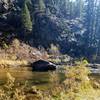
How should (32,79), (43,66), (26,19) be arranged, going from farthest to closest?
(26,19), (43,66), (32,79)

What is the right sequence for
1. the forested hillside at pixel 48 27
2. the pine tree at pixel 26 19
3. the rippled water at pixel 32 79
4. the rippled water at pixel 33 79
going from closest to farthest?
the rippled water at pixel 33 79
the rippled water at pixel 32 79
the pine tree at pixel 26 19
the forested hillside at pixel 48 27

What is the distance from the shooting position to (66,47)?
9844cm

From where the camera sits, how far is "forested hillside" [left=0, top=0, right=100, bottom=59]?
94.0 metres

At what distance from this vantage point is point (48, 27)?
10075 centimetres

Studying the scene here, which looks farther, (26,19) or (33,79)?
(26,19)

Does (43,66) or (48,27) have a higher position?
(48,27)

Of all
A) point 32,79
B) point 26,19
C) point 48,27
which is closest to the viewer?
point 32,79

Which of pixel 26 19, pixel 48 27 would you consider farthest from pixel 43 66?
pixel 48 27

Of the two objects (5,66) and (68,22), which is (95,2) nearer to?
(68,22)

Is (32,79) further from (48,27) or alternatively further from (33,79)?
(48,27)

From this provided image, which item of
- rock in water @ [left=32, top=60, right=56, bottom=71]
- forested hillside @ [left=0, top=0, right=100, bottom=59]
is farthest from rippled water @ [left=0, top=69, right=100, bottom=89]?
forested hillside @ [left=0, top=0, right=100, bottom=59]

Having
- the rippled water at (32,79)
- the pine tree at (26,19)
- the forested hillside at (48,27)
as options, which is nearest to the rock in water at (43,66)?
the rippled water at (32,79)

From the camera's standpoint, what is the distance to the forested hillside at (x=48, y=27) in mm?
94031

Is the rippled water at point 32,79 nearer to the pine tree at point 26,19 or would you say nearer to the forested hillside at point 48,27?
the forested hillside at point 48,27
